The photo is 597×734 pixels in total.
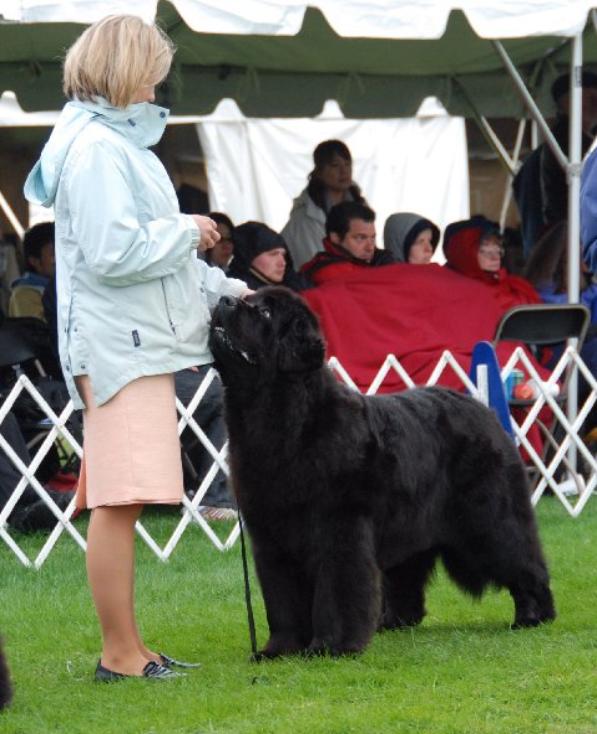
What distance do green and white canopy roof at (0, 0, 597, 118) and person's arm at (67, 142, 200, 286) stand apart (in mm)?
2520

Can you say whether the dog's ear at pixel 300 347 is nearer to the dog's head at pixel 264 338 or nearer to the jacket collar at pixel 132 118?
the dog's head at pixel 264 338

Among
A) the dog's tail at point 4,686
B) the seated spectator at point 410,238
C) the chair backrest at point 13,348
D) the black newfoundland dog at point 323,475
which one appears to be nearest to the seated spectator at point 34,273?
the chair backrest at point 13,348

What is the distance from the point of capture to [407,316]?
7961 mm

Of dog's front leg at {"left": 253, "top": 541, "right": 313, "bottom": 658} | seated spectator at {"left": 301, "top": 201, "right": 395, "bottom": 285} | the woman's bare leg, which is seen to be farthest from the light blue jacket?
seated spectator at {"left": 301, "top": 201, "right": 395, "bottom": 285}

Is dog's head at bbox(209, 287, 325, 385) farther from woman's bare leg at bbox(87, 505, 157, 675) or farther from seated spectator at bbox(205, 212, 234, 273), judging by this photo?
seated spectator at bbox(205, 212, 234, 273)

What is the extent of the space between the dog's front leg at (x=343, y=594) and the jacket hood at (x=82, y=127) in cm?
125

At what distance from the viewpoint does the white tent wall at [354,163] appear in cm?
1362

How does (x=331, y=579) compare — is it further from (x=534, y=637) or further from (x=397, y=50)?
(x=397, y=50)

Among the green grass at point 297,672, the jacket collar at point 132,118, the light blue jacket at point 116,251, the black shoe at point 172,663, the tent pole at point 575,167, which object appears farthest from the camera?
the tent pole at point 575,167

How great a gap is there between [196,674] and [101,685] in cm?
28

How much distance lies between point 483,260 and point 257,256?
146 centimetres

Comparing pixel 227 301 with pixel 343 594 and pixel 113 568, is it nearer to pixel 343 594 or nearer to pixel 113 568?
pixel 113 568

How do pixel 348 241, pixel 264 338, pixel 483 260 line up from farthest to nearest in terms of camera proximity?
pixel 483 260 → pixel 348 241 → pixel 264 338

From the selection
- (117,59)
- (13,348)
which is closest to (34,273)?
(13,348)
